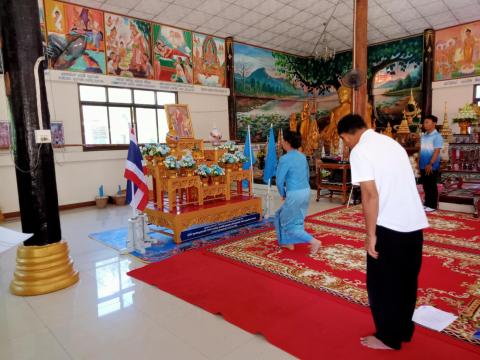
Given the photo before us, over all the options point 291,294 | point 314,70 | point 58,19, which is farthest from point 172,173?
point 314,70

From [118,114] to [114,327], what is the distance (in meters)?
6.45

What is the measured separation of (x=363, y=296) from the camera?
283cm

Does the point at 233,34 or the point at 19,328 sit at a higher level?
the point at 233,34

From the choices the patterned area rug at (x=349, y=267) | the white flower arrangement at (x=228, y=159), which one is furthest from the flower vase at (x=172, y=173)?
the patterned area rug at (x=349, y=267)

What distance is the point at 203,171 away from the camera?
5145 millimetres

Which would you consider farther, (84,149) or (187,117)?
(84,149)

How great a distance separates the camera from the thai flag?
13.6 feet

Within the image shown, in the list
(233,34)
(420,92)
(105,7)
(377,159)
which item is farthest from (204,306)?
(420,92)

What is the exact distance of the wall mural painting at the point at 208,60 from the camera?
9531 millimetres

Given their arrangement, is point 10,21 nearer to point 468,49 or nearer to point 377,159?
point 377,159

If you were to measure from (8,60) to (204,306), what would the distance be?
275 centimetres

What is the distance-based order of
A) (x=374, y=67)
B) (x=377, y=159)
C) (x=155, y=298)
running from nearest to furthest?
(x=377, y=159) → (x=155, y=298) → (x=374, y=67)

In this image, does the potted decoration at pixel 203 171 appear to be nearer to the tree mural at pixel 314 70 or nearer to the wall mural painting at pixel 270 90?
the wall mural painting at pixel 270 90

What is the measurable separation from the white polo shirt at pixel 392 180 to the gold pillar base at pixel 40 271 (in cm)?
283
